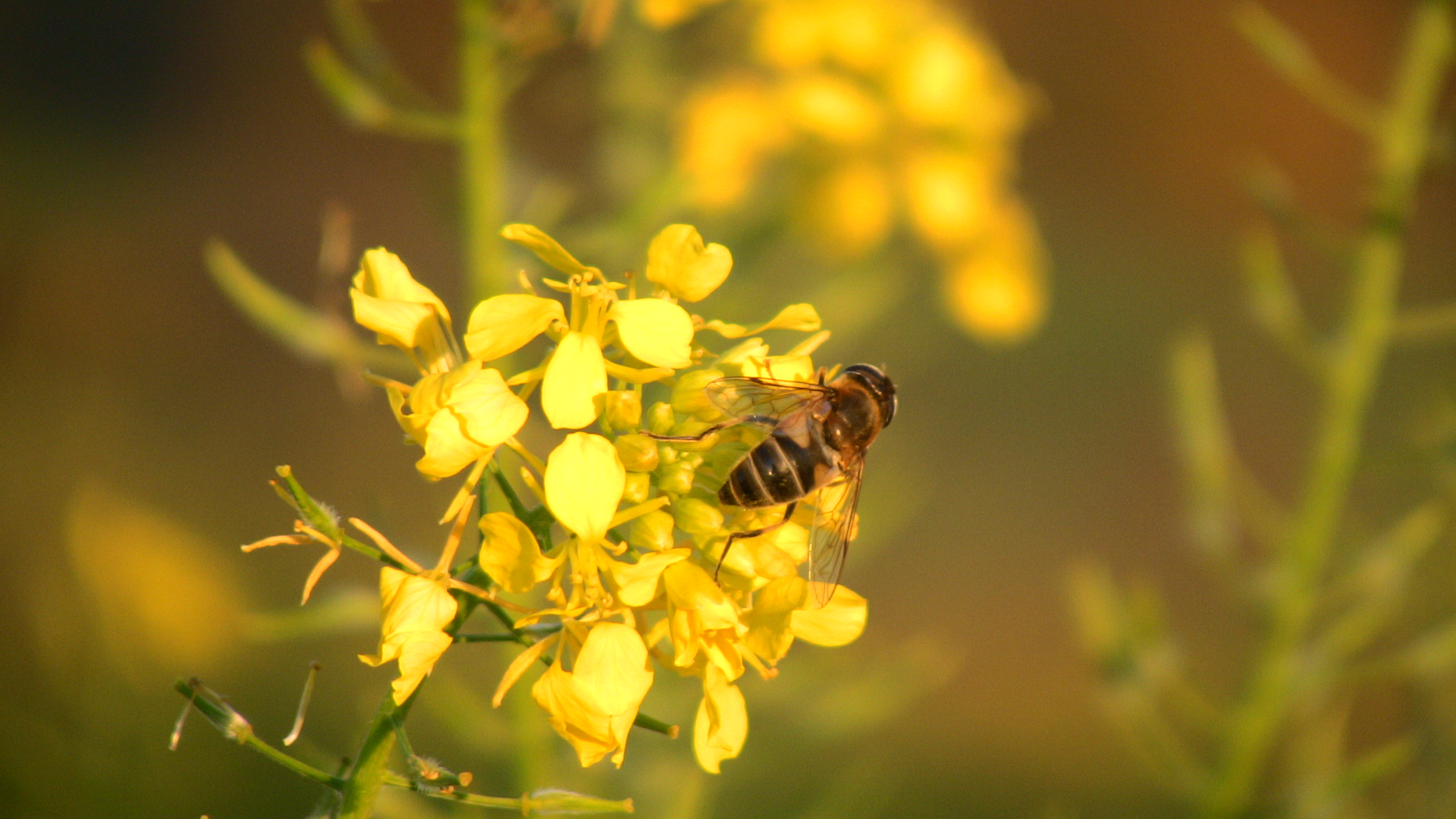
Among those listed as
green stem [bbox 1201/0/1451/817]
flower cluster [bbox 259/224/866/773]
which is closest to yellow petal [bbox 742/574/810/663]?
flower cluster [bbox 259/224/866/773]

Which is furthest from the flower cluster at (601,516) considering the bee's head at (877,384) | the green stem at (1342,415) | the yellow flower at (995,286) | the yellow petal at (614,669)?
the yellow flower at (995,286)

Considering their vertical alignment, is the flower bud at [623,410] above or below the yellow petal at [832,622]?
above

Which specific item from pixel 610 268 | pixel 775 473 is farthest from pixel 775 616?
pixel 610 268

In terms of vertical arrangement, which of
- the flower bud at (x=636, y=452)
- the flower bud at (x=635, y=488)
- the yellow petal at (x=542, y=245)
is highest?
the yellow petal at (x=542, y=245)

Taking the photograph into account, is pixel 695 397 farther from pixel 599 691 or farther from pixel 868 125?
pixel 868 125

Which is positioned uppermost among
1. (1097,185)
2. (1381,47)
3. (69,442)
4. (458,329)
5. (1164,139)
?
(1381,47)

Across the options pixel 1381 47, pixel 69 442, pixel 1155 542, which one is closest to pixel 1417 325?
pixel 69 442

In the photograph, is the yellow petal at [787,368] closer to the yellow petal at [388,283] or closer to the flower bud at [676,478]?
the flower bud at [676,478]

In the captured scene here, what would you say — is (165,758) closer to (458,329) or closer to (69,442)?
(69,442)
